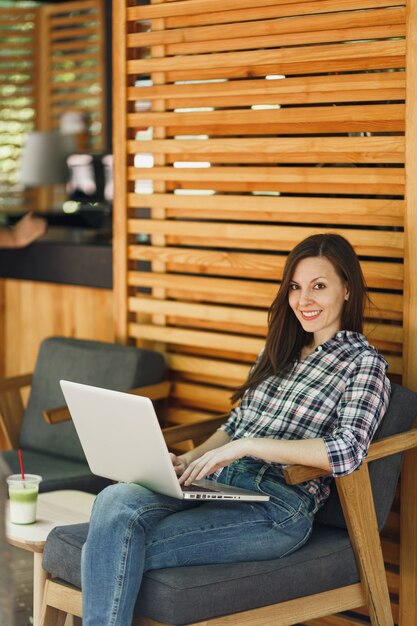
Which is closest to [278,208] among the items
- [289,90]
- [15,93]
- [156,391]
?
[289,90]

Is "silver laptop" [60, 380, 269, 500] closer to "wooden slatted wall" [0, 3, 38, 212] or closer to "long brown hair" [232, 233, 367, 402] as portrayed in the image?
"long brown hair" [232, 233, 367, 402]

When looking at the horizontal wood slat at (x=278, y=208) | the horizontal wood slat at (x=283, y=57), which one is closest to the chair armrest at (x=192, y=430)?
the horizontal wood slat at (x=278, y=208)

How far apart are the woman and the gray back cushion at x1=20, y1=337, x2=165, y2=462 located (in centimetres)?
84

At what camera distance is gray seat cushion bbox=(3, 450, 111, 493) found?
3745mm

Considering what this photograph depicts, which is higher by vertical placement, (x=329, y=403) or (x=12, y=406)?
(x=329, y=403)

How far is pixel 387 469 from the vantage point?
9.84ft

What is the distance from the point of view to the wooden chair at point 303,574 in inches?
103

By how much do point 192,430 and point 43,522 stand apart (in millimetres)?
531

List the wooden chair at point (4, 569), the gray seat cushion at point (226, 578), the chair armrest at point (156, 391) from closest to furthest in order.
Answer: the wooden chair at point (4, 569)
the gray seat cushion at point (226, 578)
the chair armrest at point (156, 391)

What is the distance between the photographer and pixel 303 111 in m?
3.51

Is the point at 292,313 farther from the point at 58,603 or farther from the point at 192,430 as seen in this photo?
the point at 58,603

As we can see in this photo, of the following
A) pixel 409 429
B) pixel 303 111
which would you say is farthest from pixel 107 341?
pixel 409 429

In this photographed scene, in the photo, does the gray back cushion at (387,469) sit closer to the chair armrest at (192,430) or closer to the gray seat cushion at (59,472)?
the chair armrest at (192,430)

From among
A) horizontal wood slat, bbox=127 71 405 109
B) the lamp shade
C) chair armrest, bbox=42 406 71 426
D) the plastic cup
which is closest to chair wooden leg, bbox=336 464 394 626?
the plastic cup
